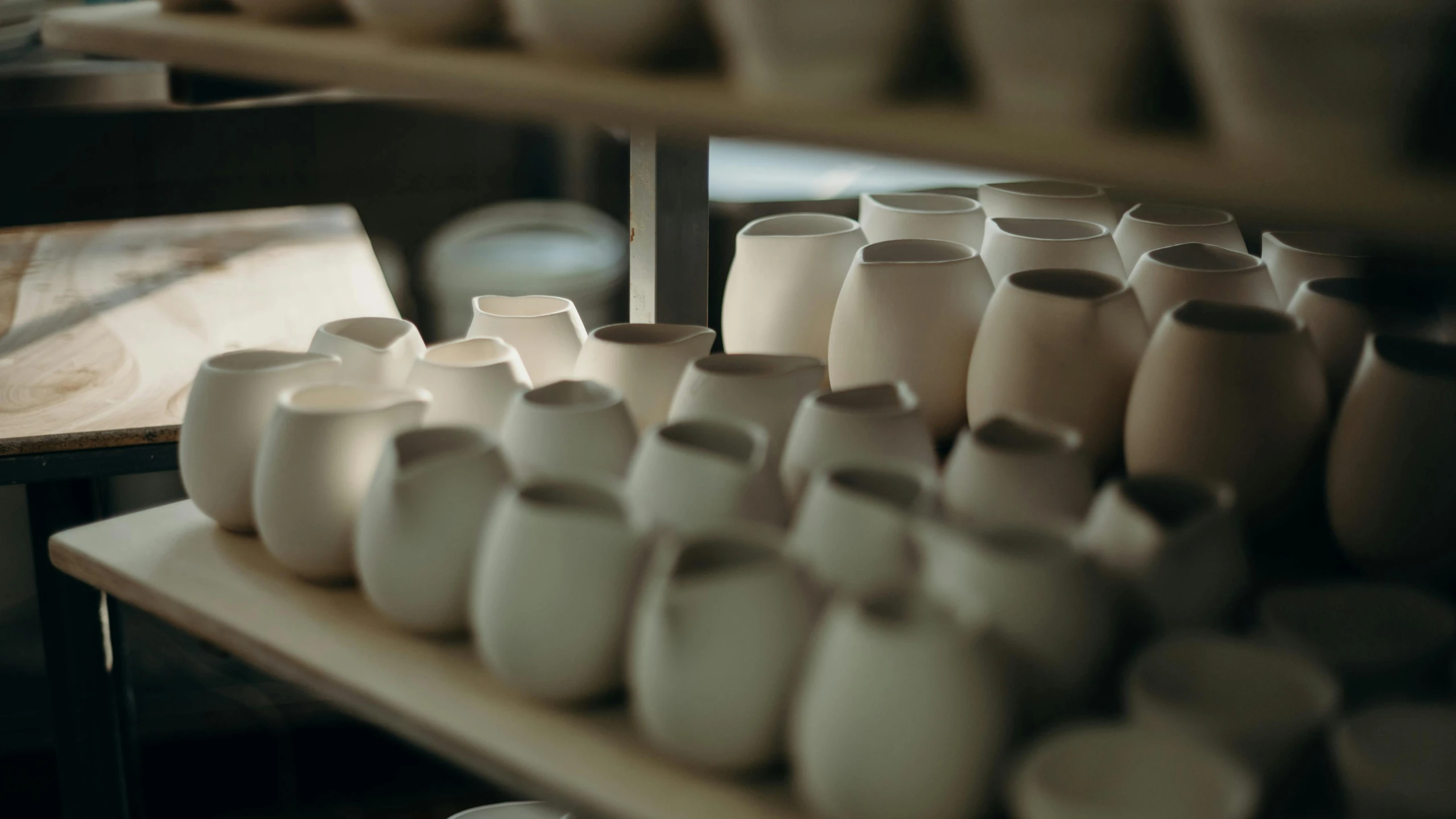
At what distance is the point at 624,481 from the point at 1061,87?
1.44ft

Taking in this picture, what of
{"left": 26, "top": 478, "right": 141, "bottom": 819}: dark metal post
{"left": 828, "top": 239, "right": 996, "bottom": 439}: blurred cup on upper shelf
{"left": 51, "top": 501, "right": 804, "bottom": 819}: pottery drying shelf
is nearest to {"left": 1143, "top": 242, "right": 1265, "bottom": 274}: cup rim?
{"left": 828, "top": 239, "right": 996, "bottom": 439}: blurred cup on upper shelf

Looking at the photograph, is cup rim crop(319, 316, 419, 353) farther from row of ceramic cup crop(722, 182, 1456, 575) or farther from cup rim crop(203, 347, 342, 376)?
row of ceramic cup crop(722, 182, 1456, 575)

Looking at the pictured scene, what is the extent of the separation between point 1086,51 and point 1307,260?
2.20ft

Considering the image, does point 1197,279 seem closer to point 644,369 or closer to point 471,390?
point 644,369

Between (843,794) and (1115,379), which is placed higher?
(1115,379)

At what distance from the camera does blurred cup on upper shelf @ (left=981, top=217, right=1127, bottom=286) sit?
115 cm

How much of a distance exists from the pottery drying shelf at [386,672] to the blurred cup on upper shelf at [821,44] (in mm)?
392

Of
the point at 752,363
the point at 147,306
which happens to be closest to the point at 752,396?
the point at 752,363

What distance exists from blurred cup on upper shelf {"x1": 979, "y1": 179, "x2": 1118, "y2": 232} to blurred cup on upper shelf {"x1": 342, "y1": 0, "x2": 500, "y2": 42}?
66cm

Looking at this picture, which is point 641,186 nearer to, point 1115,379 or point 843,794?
point 1115,379

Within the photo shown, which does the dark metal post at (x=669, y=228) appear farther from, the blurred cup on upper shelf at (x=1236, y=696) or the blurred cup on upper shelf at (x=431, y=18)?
the blurred cup on upper shelf at (x=1236, y=696)

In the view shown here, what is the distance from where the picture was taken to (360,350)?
→ 3.68 ft

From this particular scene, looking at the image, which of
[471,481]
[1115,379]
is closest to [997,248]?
[1115,379]

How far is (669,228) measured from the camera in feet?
4.07
